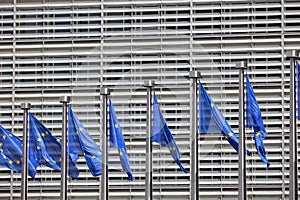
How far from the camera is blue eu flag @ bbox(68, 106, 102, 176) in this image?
23922 millimetres

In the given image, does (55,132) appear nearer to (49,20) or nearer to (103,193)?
(49,20)

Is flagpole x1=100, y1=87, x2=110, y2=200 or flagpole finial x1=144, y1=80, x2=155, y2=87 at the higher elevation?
flagpole finial x1=144, y1=80, x2=155, y2=87

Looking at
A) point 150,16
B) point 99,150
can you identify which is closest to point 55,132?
point 150,16

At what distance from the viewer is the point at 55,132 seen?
3316cm

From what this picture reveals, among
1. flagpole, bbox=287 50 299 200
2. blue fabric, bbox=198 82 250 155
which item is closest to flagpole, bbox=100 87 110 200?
Answer: blue fabric, bbox=198 82 250 155

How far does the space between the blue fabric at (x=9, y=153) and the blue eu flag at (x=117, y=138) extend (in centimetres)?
574

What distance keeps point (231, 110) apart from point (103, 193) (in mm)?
10327

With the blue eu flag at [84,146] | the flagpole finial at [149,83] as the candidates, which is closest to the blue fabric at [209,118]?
the flagpole finial at [149,83]

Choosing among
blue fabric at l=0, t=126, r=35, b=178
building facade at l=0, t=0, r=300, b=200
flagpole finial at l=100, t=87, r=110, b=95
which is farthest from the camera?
building facade at l=0, t=0, r=300, b=200

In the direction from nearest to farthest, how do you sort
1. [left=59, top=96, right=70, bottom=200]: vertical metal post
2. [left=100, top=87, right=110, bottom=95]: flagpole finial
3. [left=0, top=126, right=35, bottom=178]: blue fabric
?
[left=100, top=87, right=110, bottom=95]: flagpole finial
[left=59, top=96, right=70, bottom=200]: vertical metal post
[left=0, top=126, right=35, bottom=178]: blue fabric

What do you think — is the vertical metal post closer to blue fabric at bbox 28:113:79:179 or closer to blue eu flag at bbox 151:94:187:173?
blue fabric at bbox 28:113:79:179

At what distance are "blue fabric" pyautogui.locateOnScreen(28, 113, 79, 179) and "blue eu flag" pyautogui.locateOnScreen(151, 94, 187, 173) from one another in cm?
489

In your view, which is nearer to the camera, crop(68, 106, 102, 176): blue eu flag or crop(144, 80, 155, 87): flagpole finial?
crop(144, 80, 155, 87): flagpole finial

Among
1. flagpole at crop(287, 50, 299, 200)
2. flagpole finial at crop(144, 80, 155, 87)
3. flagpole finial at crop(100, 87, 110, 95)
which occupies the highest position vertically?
flagpole finial at crop(144, 80, 155, 87)
